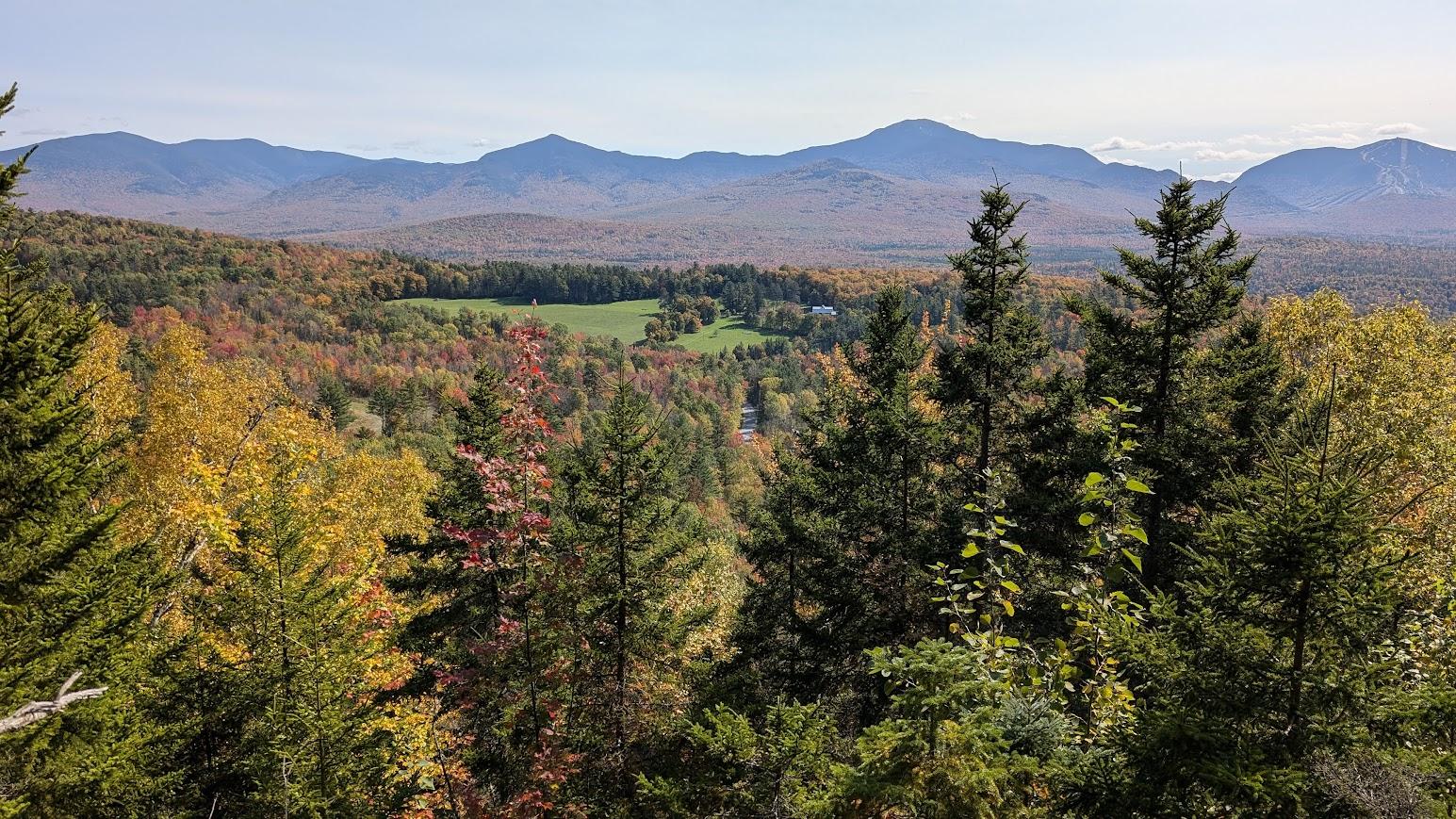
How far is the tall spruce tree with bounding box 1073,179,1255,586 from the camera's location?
48.1 ft

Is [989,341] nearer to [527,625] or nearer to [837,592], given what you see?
[837,592]

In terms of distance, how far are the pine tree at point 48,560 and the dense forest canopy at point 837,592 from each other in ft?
0.14

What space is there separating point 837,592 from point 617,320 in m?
119

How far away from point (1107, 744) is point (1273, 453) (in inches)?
83.0

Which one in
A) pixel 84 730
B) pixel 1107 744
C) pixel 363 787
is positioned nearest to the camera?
pixel 1107 744

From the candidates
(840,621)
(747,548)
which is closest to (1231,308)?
(840,621)

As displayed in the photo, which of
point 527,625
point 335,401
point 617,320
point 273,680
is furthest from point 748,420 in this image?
point 273,680

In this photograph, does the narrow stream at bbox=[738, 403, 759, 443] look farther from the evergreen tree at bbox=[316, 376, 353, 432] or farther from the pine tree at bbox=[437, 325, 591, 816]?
the pine tree at bbox=[437, 325, 591, 816]

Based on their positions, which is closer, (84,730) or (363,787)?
(84,730)

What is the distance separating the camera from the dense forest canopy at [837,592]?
418cm

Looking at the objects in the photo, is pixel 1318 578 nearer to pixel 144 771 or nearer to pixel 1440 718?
pixel 1440 718

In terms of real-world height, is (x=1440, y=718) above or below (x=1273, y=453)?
below

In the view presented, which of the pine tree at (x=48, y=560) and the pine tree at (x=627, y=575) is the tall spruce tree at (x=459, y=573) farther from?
the pine tree at (x=48, y=560)

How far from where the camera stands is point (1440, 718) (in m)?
3.85
